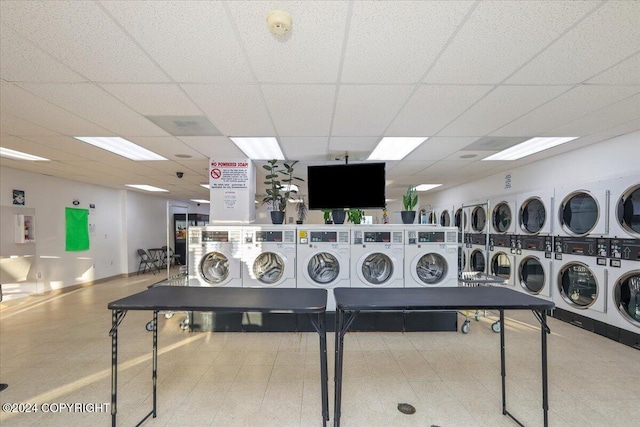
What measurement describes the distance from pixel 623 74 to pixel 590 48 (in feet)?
1.97

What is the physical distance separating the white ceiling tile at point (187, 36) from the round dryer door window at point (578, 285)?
4817mm

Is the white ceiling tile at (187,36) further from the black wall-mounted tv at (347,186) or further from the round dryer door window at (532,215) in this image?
the round dryer door window at (532,215)

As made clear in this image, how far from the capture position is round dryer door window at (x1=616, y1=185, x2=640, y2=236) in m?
3.28

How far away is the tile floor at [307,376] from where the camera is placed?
2.15 metres

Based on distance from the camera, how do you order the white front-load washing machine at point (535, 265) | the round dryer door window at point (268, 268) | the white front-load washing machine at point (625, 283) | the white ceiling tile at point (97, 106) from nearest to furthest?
the white ceiling tile at point (97, 106)
the white front-load washing machine at point (625, 283)
the round dryer door window at point (268, 268)
the white front-load washing machine at point (535, 265)

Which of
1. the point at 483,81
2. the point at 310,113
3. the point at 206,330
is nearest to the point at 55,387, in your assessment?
the point at 206,330

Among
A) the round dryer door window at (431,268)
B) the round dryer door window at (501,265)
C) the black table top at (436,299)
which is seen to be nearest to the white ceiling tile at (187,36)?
the black table top at (436,299)

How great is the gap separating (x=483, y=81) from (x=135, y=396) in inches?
149

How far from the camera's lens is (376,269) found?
4258 mm

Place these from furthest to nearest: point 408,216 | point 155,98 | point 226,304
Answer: point 408,216 → point 155,98 → point 226,304

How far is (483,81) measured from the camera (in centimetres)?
220

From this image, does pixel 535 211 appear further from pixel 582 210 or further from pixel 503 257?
pixel 503 257

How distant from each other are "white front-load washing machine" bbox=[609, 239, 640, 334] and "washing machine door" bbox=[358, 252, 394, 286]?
2.59 meters

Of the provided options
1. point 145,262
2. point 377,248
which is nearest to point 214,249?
point 377,248
